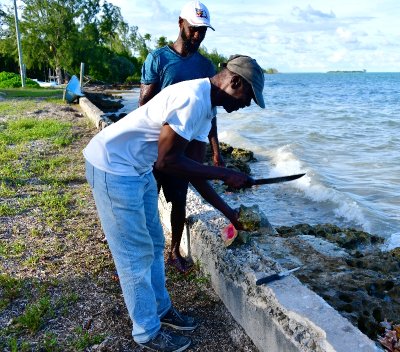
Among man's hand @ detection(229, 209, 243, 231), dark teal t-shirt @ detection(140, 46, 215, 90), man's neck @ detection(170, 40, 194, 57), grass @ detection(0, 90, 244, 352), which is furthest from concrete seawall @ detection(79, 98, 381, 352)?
man's neck @ detection(170, 40, 194, 57)

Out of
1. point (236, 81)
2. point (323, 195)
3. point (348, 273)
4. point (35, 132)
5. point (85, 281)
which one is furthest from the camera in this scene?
point (35, 132)

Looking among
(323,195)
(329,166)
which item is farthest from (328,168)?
(323,195)

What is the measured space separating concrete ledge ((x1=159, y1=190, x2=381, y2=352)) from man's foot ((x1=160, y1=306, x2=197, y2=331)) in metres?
0.31

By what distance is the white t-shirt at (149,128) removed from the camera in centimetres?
229

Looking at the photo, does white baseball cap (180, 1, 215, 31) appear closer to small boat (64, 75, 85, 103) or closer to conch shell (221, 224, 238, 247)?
conch shell (221, 224, 238, 247)

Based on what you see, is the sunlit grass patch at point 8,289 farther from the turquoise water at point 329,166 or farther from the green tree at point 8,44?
the green tree at point 8,44

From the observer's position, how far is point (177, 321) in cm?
310

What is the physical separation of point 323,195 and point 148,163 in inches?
239

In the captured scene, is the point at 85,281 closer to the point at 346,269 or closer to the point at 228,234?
the point at 228,234

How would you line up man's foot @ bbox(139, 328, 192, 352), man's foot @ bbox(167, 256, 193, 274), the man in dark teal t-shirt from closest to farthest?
man's foot @ bbox(139, 328, 192, 352) → the man in dark teal t-shirt → man's foot @ bbox(167, 256, 193, 274)

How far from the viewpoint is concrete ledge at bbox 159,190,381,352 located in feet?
7.72

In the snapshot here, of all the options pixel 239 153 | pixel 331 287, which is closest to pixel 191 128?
pixel 331 287

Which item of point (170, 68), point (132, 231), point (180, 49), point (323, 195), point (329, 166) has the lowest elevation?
point (329, 166)

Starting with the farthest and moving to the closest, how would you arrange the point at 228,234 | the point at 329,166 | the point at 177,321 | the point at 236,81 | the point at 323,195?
the point at 329,166
the point at 323,195
the point at 228,234
the point at 177,321
the point at 236,81
